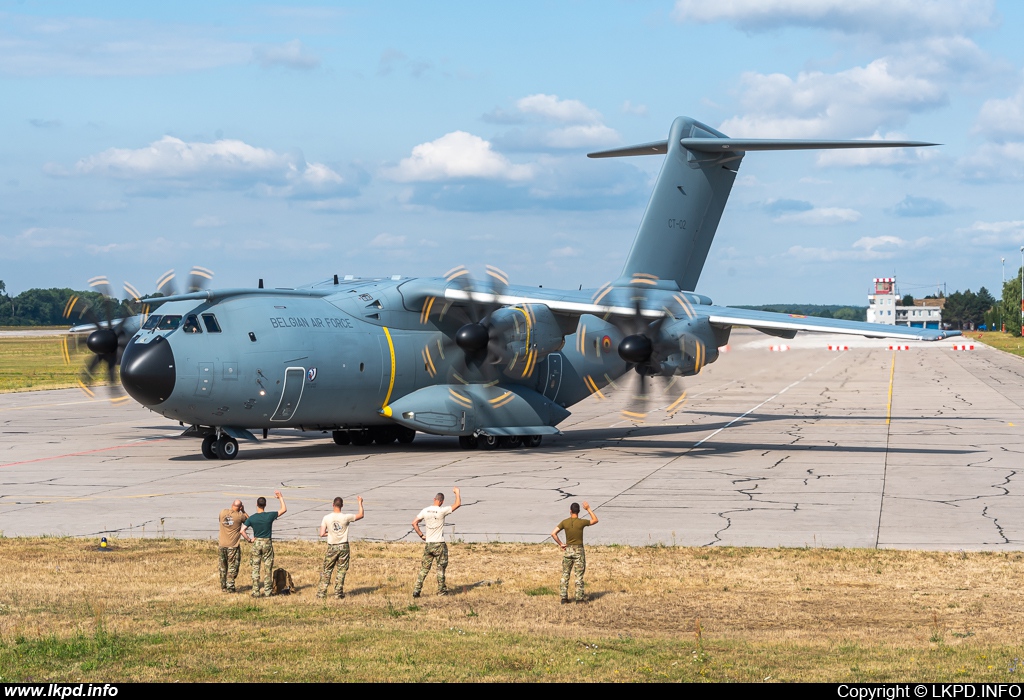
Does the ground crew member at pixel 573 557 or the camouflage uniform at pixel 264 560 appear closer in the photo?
the ground crew member at pixel 573 557

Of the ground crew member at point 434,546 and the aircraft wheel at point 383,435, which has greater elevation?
the ground crew member at point 434,546

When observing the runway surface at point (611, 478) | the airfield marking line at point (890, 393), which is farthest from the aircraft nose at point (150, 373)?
the airfield marking line at point (890, 393)

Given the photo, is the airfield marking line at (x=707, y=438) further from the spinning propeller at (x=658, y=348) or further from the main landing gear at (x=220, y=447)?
the main landing gear at (x=220, y=447)

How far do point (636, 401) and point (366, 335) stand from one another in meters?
6.44

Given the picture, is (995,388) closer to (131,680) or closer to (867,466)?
(867,466)

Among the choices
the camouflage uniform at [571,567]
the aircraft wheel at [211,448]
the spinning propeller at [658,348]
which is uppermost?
the spinning propeller at [658,348]

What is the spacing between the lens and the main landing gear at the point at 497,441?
27.4 meters

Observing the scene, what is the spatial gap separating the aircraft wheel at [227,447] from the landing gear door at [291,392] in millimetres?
1234

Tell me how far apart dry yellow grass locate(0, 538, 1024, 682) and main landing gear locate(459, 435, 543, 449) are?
12155mm

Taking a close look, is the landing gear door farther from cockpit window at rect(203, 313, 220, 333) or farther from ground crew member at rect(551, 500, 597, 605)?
ground crew member at rect(551, 500, 597, 605)

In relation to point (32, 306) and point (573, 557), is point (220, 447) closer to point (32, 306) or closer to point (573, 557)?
point (573, 557)

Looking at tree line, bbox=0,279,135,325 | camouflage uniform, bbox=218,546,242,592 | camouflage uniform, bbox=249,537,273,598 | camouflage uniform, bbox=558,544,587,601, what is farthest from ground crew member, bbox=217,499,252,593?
tree line, bbox=0,279,135,325

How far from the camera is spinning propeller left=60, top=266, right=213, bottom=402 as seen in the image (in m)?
27.3

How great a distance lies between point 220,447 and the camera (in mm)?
24828
